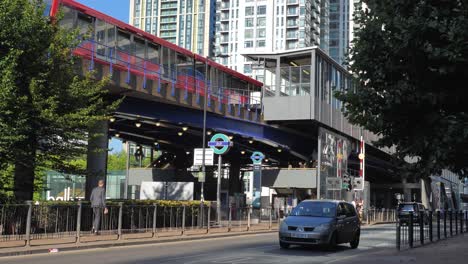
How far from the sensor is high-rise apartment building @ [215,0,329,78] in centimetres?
14088

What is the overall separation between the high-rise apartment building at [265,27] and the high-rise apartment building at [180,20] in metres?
21.7

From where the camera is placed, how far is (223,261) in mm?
14531

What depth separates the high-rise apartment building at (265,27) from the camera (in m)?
141

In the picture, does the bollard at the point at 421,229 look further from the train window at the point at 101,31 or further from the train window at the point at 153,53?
the train window at the point at 153,53

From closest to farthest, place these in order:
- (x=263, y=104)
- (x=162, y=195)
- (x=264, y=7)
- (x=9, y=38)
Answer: (x=9, y=38) < (x=162, y=195) < (x=263, y=104) < (x=264, y=7)

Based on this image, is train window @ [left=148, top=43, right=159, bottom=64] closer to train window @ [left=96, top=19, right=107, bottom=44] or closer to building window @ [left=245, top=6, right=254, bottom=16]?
train window @ [left=96, top=19, right=107, bottom=44]

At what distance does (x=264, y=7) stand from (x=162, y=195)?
110m

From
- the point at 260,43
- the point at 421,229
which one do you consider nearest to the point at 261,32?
the point at 260,43

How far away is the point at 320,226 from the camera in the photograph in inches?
685

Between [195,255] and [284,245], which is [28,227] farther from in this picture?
[284,245]

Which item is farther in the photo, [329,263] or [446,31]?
[329,263]

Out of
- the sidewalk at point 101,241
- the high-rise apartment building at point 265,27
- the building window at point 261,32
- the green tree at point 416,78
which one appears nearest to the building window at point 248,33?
the high-rise apartment building at point 265,27

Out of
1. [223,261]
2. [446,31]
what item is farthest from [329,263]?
[446,31]

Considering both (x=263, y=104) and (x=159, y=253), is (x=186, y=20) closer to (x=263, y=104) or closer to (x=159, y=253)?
(x=263, y=104)
